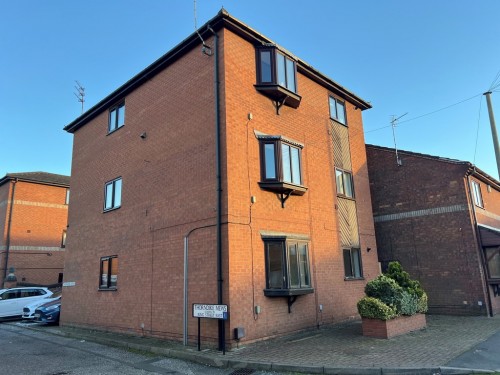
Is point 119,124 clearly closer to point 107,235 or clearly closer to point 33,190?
point 107,235

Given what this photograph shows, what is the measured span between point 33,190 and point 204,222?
21.6m

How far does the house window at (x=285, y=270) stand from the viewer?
10.6 metres

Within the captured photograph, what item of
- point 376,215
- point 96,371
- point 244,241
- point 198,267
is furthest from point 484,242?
point 96,371

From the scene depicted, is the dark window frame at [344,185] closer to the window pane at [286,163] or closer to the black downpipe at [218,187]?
Result: the window pane at [286,163]

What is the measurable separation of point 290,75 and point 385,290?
7447 mm

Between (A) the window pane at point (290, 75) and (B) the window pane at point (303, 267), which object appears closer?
(B) the window pane at point (303, 267)

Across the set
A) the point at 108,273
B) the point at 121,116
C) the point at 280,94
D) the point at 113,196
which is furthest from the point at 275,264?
the point at 121,116

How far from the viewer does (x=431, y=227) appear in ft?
54.2

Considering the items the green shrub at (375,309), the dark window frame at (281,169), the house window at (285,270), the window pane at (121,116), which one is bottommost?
the green shrub at (375,309)

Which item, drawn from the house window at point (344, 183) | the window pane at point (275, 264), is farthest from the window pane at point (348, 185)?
the window pane at point (275, 264)

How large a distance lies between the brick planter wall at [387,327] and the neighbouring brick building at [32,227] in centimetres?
2335

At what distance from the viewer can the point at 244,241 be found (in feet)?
33.9

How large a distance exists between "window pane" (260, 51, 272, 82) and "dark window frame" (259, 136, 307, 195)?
2041 mm

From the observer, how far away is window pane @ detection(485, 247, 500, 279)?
15414 millimetres
